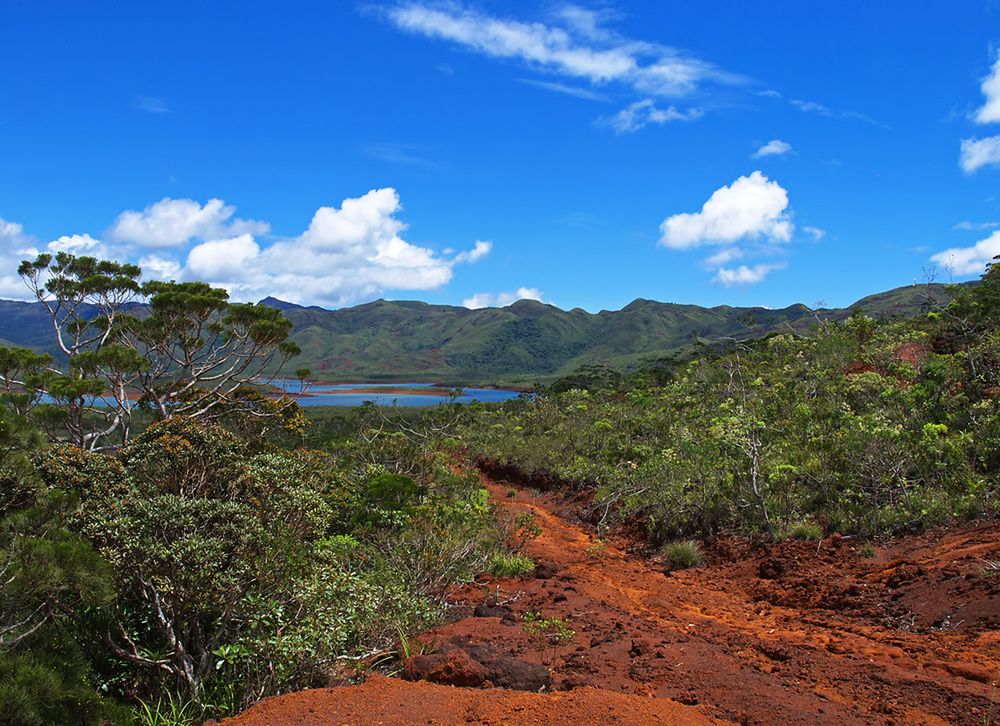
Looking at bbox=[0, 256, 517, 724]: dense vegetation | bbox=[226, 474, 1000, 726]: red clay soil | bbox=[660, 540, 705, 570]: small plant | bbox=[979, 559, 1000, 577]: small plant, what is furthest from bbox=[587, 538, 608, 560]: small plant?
bbox=[979, 559, 1000, 577]: small plant

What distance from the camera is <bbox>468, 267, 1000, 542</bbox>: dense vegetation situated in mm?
8656

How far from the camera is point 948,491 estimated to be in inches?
327

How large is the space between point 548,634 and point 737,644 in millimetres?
1619

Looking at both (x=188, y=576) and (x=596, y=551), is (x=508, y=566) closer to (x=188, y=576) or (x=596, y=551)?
(x=596, y=551)

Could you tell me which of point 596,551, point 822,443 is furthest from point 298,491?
point 822,443

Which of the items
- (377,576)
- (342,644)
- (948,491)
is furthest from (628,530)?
(342,644)

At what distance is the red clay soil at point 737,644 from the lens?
392 centimetres

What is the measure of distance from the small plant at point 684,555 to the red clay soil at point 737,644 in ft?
0.62

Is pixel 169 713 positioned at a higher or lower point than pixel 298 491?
lower

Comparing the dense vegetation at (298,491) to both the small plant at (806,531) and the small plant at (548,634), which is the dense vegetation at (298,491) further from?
the small plant at (548,634)

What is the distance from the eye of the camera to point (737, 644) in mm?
5398

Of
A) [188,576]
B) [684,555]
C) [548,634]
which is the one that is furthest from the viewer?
[684,555]

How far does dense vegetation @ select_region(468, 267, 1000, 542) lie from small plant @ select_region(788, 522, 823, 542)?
3 centimetres

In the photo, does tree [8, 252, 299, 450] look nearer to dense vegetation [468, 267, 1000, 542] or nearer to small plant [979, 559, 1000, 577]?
dense vegetation [468, 267, 1000, 542]
